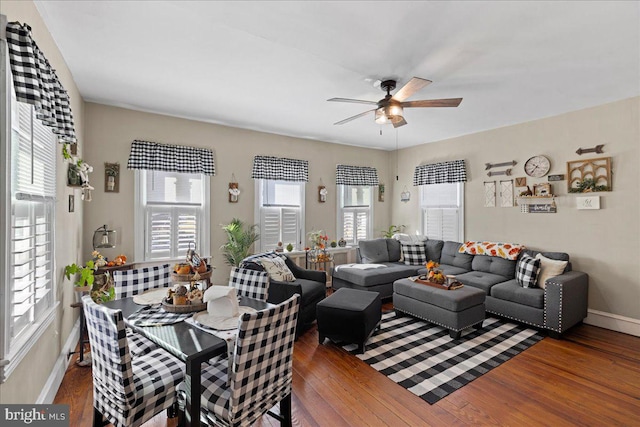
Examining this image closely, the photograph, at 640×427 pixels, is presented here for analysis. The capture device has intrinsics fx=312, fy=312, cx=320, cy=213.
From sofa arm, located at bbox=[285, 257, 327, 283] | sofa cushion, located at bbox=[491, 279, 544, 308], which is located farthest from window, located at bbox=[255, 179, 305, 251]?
sofa cushion, located at bbox=[491, 279, 544, 308]

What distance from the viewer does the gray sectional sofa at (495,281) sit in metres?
3.49

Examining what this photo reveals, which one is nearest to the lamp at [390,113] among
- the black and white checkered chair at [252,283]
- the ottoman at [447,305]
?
the black and white checkered chair at [252,283]

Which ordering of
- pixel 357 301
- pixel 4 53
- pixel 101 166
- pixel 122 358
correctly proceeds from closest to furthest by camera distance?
pixel 4 53
pixel 122 358
pixel 357 301
pixel 101 166

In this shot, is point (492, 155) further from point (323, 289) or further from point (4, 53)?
point (4, 53)

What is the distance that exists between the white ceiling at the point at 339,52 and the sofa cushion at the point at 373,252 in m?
2.43

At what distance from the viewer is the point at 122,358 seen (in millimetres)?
1544

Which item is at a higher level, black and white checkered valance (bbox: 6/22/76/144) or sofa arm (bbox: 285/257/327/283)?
black and white checkered valance (bbox: 6/22/76/144)

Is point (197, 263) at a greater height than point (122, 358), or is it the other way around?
point (197, 263)

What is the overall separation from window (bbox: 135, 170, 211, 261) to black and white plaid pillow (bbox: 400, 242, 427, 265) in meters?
3.27

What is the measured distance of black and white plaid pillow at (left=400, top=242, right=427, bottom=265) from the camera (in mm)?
5364

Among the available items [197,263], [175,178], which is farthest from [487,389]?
[175,178]

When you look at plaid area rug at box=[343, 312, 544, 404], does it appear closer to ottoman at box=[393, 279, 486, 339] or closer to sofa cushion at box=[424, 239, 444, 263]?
ottoman at box=[393, 279, 486, 339]

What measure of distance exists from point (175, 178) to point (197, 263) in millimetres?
2490

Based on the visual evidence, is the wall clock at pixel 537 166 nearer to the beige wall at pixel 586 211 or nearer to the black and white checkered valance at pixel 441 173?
the beige wall at pixel 586 211
